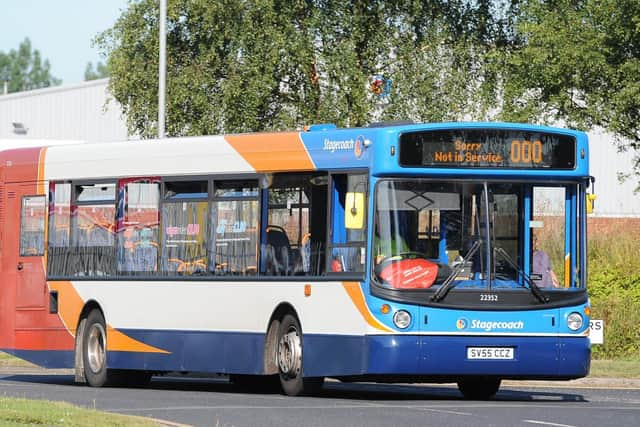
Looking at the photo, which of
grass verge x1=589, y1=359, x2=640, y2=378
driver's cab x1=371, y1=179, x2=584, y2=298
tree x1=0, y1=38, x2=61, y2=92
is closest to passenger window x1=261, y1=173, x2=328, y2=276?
driver's cab x1=371, y1=179, x2=584, y2=298

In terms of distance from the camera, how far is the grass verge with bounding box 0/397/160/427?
1355cm

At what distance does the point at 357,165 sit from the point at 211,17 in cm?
2400

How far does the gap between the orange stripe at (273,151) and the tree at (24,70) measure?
173908 mm

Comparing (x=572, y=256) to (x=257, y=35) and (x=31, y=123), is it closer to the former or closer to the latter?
(x=257, y=35)

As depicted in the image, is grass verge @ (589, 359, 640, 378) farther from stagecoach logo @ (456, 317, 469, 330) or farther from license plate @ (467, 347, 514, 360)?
stagecoach logo @ (456, 317, 469, 330)

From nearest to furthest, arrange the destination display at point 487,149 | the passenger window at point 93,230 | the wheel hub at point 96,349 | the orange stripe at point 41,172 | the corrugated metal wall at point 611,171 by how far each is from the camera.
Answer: the destination display at point 487,149 < the passenger window at point 93,230 < the wheel hub at point 96,349 < the orange stripe at point 41,172 < the corrugated metal wall at point 611,171

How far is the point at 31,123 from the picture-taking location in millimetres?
74500

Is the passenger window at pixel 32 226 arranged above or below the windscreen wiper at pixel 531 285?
above

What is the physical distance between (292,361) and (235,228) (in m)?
1.90

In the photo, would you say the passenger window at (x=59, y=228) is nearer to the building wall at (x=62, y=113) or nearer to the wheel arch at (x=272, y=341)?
the wheel arch at (x=272, y=341)

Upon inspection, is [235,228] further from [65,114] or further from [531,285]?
[65,114]

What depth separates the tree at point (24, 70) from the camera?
7579 inches

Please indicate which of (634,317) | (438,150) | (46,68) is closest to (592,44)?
(634,317)

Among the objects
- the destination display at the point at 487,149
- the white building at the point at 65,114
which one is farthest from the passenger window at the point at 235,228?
the white building at the point at 65,114
